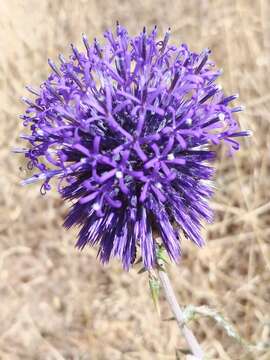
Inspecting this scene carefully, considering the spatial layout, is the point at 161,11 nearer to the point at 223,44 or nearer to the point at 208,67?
the point at 223,44

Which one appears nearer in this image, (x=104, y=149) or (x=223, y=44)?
(x=104, y=149)

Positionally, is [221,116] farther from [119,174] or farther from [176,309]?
[176,309]

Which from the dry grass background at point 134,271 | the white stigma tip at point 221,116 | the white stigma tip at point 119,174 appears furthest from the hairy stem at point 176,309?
the dry grass background at point 134,271

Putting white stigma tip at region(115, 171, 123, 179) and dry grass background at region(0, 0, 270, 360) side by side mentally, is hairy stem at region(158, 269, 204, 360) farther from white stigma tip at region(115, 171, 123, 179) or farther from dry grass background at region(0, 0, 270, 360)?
dry grass background at region(0, 0, 270, 360)

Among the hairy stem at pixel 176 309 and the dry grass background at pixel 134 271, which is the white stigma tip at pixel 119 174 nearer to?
the hairy stem at pixel 176 309

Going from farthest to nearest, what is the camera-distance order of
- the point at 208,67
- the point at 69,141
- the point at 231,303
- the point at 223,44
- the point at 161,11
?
the point at 161,11, the point at 223,44, the point at 231,303, the point at 208,67, the point at 69,141

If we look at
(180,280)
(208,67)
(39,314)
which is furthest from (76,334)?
(208,67)

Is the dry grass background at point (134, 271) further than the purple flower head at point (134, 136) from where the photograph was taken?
Yes
